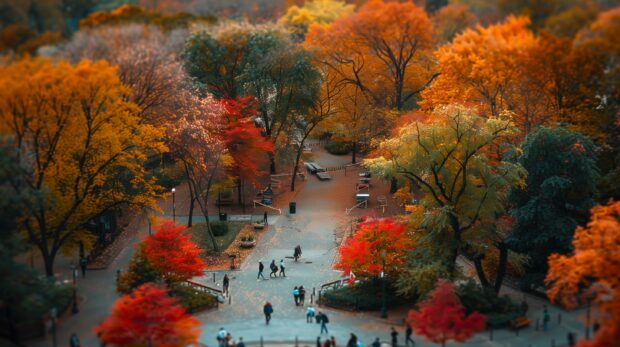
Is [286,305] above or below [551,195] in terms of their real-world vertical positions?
below

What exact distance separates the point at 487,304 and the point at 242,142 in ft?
89.7

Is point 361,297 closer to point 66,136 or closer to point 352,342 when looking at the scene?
point 352,342

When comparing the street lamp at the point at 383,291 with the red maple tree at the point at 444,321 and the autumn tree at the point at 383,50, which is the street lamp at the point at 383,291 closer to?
the red maple tree at the point at 444,321

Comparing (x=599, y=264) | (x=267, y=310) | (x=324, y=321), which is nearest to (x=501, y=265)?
(x=599, y=264)

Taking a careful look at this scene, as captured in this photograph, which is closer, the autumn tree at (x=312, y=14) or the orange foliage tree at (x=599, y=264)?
the orange foliage tree at (x=599, y=264)

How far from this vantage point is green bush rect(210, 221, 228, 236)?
190 feet

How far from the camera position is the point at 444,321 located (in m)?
34.8

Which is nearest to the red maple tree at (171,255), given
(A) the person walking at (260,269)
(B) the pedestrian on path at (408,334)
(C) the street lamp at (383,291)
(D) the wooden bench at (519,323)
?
(A) the person walking at (260,269)

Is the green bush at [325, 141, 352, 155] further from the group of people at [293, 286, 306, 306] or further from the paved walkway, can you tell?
the group of people at [293, 286, 306, 306]

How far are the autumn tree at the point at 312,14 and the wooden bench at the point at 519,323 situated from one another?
72.6 meters

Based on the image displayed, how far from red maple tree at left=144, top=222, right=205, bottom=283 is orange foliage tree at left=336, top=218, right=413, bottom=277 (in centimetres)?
903

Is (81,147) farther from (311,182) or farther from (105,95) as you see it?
(311,182)

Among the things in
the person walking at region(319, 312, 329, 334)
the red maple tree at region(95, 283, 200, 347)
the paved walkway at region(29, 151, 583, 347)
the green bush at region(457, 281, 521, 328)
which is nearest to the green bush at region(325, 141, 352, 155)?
the paved walkway at region(29, 151, 583, 347)

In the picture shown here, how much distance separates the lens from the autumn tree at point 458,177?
4419cm
